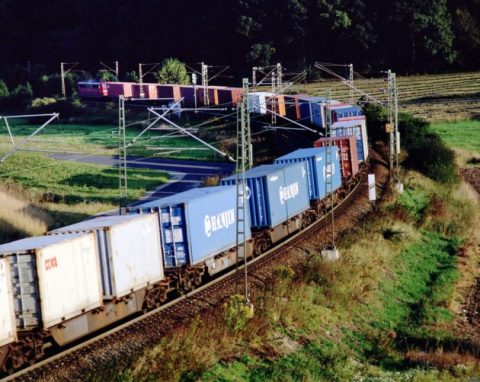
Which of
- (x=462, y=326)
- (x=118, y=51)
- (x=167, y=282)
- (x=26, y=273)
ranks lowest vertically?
(x=462, y=326)

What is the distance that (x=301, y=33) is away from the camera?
108938 mm

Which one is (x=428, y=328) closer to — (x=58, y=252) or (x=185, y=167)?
(x=58, y=252)

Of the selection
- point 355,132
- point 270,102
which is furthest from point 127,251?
point 270,102

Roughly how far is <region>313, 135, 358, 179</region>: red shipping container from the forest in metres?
56.5

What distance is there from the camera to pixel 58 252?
23.8 meters

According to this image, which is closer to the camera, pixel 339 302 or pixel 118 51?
pixel 339 302

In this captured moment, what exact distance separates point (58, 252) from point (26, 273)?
106cm

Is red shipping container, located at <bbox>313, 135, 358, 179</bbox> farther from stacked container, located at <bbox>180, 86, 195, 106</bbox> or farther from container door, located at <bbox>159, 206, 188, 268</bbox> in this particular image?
stacked container, located at <bbox>180, 86, 195, 106</bbox>

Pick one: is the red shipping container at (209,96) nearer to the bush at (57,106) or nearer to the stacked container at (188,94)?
the stacked container at (188,94)

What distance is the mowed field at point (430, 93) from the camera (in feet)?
298

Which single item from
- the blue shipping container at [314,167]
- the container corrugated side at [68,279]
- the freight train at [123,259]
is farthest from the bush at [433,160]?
the container corrugated side at [68,279]

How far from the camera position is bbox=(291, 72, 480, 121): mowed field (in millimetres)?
90750

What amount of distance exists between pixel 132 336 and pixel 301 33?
8687cm

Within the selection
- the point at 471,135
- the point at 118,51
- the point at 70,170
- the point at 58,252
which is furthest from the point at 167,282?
the point at 118,51
